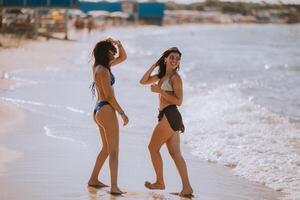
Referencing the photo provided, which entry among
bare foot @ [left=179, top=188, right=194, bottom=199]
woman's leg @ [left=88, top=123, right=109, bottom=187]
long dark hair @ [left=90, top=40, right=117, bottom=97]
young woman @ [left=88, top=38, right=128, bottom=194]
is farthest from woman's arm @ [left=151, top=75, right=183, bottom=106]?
bare foot @ [left=179, top=188, right=194, bottom=199]

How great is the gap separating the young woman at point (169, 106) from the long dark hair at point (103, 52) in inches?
16.6

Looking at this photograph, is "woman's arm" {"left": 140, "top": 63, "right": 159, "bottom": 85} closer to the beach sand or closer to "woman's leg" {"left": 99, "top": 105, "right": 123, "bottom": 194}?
"woman's leg" {"left": 99, "top": 105, "right": 123, "bottom": 194}

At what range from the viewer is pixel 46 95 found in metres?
14.1

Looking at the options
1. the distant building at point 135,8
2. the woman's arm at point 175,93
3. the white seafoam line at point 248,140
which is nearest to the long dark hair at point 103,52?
the woman's arm at point 175,93

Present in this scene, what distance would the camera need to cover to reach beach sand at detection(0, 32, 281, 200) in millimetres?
5957

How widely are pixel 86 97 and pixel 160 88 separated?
28.2 feet

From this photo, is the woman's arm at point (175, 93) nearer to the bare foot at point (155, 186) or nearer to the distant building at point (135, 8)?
the bare foot at point (155, 186)

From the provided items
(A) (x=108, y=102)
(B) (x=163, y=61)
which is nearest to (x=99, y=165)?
(A) (x=108, y=102)

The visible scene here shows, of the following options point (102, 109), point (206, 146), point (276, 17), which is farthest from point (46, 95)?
point (276, 17)

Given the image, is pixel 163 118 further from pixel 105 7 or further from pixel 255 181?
pixel 105 7

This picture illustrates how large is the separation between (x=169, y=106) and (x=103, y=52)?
0.77 metres

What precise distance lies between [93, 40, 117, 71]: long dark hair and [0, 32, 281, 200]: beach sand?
Answer: 1190 millimetres

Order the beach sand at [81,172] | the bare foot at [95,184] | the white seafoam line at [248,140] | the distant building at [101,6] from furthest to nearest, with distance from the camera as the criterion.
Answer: the distant building at [101,6], the white seafoam line at [248,140], the bare foot at [95,184], the beach sand at [81,172]

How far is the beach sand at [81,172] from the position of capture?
5.96 m
